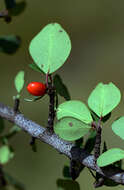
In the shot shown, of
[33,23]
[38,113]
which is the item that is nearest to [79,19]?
[33,23]

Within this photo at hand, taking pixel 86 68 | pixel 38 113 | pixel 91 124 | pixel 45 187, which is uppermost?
pixel 91 124

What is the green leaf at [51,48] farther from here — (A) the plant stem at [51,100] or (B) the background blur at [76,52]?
(B) the background blur at [76,52]

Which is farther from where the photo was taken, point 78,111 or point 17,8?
point 17,8

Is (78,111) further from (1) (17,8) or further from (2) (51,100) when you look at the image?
(1) (17,8)

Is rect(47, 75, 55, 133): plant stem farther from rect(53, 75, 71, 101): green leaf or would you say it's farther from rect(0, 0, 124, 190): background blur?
rect(0, 0, 124, 190): background blur

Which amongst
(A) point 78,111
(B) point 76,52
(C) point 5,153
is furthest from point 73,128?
(B) point 76,52

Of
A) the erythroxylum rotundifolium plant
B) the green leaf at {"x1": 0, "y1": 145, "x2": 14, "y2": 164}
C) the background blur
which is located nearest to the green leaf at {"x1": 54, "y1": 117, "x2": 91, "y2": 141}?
the erythroxylum rotundifolium plant

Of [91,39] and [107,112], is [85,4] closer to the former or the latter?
[91,39]

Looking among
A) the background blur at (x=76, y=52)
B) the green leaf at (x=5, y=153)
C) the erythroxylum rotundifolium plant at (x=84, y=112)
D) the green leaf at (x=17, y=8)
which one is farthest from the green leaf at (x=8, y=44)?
the background blur at (x=76, y=52)
